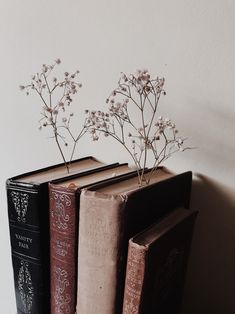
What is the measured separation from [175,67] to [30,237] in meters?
0.36

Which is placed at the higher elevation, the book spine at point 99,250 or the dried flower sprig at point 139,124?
the dried flower sprig at point 139,124

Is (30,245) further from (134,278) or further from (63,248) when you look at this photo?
(134,278)

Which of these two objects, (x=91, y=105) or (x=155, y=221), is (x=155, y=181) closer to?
(x=155, y=221)

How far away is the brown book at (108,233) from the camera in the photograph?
47 cm

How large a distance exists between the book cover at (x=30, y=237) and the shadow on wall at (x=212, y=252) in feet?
0.82

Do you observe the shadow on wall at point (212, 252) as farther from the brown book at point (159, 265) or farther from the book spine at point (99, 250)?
the book spine at point (99, 250)

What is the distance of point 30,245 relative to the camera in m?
0.56

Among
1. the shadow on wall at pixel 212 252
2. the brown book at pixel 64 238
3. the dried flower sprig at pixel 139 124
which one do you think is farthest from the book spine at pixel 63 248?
the shadow on wall at pixel 212 252

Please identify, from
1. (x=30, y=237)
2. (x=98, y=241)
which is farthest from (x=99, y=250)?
(x=30, y=237)

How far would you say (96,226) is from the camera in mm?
485

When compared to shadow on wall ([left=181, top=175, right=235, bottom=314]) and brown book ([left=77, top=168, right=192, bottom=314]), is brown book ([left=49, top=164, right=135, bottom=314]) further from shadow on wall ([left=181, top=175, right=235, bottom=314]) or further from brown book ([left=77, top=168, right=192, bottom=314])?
shadow on wall ([left=181, top=175, right=235, bottom=314])

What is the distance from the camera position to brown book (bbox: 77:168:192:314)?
0.47m

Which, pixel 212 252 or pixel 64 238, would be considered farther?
pixel 212 252

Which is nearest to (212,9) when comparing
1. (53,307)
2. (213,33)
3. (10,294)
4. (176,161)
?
(213,33)
